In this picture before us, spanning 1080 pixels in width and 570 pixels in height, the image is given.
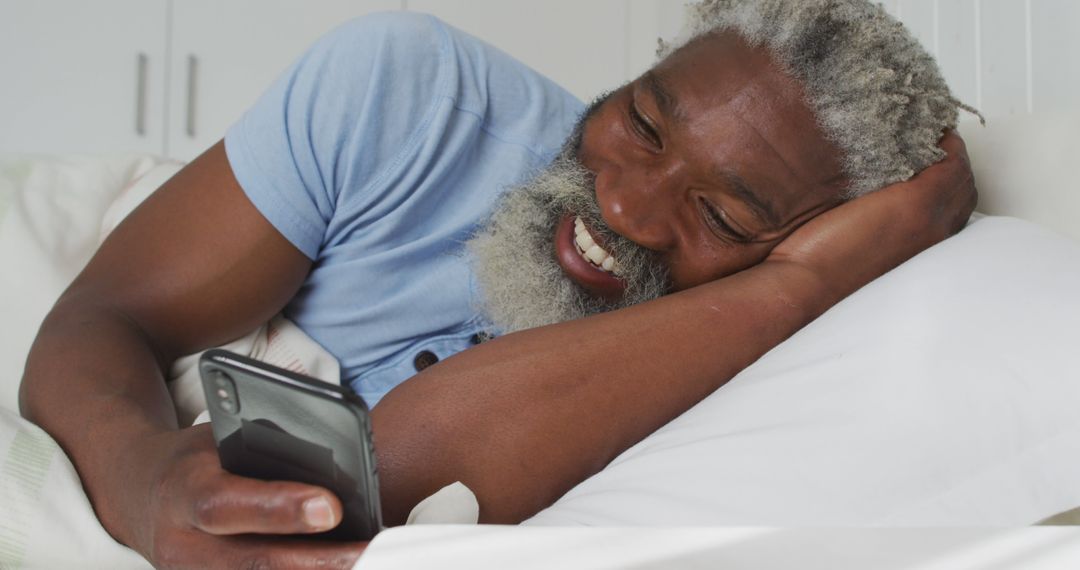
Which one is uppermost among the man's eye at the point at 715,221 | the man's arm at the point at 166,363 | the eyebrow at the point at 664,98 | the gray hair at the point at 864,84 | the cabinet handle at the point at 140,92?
the gray hair at the point at 864,84

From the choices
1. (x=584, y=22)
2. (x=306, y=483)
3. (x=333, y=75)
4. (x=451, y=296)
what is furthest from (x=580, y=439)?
(x=584, y=22)

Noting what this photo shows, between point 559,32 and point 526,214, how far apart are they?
227 cm

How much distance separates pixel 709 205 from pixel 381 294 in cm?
40

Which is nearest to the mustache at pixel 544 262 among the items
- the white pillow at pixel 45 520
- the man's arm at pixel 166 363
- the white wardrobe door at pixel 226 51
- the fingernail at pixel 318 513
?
the man's arm at pixel 166 363

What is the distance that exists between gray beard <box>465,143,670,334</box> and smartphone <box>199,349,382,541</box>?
57 cm

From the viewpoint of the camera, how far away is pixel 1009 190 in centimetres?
107

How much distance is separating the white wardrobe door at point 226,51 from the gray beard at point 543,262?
2.03m

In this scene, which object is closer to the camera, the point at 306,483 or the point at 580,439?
the point at 306,483

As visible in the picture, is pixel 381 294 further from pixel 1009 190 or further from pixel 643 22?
pixel 643 22

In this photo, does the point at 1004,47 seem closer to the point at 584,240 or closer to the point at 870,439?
the point at 584,240

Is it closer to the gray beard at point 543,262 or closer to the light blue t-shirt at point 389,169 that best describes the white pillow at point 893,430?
the gray beard at point 543,262

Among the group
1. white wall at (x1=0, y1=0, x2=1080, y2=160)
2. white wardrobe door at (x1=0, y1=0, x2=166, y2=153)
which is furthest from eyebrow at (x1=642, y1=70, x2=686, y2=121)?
white wardrobe door at (x1=0, y1=0, x2=166, y2=153)

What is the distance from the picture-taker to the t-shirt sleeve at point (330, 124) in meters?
0.99

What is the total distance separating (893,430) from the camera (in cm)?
58
